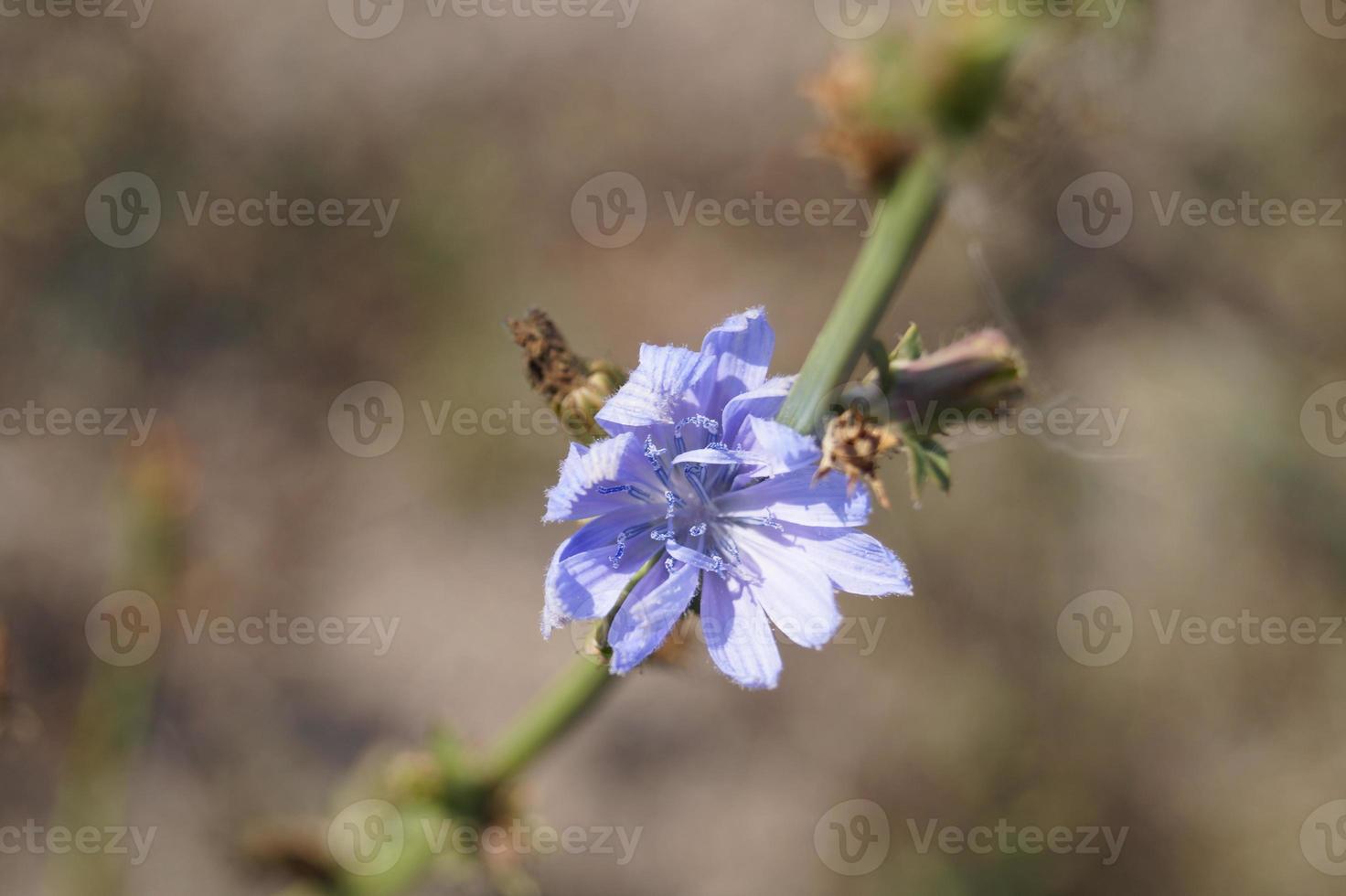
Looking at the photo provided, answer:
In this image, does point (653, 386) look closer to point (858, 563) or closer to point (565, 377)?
point (565, 377)

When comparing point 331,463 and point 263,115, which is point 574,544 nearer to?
point 331,463

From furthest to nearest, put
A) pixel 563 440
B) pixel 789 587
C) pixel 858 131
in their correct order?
pixel 563 440, pixel 858 131, pixel 789 587

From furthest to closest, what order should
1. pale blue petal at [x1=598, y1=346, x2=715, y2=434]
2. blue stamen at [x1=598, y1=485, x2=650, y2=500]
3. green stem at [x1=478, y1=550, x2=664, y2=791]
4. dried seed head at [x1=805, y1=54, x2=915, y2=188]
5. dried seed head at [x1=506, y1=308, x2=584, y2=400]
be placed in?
1. dried seed head at [x1=805, y1=54, x2=915, y2=188]
2. green stem at [x1=478, y1=550, x2=664, y2=791]
3. dried seed head at [x1=506, y1=308, x2=584, y2=400]
4. blue stamen at [x1=598, y1=485, x2=650, y2=500]
5. pale blue petal at [x1=598, y1=346, x2=715, y2=434]

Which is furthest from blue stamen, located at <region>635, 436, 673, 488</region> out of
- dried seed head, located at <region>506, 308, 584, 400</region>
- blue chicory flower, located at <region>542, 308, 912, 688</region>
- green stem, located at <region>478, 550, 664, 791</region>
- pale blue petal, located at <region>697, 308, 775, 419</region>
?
green stem, located at <region>478, 550, 664, 791</region>

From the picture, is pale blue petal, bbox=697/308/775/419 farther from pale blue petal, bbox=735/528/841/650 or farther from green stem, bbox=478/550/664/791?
green stem, bbox=478/550/664/791

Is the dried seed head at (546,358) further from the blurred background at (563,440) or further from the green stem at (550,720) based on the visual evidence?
the blurred background at (563,440)

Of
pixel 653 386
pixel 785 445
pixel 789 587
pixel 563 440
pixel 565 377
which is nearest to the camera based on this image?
pixel 785 445

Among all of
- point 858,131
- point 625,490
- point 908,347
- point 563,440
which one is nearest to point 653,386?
point 625,490
